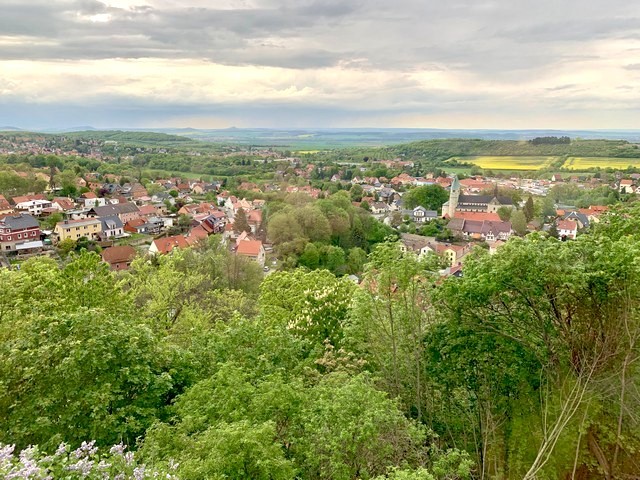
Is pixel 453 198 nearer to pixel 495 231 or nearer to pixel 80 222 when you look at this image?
pixel 495 231

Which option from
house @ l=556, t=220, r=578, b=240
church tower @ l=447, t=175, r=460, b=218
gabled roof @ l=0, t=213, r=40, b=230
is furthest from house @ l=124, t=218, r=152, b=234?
house @ l=556, t=220, r=578, b=240

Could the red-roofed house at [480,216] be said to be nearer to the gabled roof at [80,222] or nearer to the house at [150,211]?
the house at [150,211]

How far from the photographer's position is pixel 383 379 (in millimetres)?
11406

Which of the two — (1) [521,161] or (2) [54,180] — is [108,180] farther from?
(1) [521,161]

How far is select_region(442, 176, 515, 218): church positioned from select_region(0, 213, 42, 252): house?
5774 centimetres

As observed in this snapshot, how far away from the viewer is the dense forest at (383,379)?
288 inches

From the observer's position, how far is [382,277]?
A: 11.0 m

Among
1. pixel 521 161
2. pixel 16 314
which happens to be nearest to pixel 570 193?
pixel 521 161

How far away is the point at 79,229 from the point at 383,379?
170ft

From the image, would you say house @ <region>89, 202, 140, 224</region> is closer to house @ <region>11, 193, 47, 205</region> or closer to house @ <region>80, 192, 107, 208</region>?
house @ <region>80, 192, 107, 208</region>

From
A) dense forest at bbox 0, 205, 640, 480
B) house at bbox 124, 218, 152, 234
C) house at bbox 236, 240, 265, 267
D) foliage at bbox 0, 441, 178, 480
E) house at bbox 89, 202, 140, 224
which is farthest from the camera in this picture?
house at bbox 124, 218, 152, 234

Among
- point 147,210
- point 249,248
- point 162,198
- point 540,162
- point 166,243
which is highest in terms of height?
point 540,162

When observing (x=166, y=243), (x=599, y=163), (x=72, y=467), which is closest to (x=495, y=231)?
(x=166, y=243)

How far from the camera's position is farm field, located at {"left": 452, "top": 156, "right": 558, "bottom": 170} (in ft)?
416
